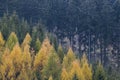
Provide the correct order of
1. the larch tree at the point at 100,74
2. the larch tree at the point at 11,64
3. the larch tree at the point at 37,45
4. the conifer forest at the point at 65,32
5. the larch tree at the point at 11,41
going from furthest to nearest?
the larch tree at the point at 37,45 < the larch tree at the point at 11,41 < the conifer forest at the point at 65,32 < the larch tree at the point at 11,64 < the larch tree at the point at 100,74

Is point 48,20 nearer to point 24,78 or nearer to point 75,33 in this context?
point 75,33

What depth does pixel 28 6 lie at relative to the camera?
83.5 meters

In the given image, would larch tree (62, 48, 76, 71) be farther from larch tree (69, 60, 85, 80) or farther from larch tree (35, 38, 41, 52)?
larch tree (35, 38, 41, 52)

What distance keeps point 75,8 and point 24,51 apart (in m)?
29.6

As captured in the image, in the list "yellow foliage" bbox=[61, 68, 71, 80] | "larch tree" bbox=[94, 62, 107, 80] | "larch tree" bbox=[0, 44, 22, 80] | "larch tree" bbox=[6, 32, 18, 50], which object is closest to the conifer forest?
"larch tree" bbox=[6, 32, 18, 50]

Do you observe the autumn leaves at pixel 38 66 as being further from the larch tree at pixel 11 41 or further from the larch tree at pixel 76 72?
the larch tree at pixel 11 41

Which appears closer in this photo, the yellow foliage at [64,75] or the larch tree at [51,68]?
the yellow foliage at [64,75]

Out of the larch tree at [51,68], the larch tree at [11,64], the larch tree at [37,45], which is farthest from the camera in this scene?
the larch tree at [37,45]

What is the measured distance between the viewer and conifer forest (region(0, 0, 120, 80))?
55281 mm

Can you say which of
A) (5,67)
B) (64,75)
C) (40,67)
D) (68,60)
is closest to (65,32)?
(68,60)

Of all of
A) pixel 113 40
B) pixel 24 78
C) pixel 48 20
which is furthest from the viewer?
pixel 48 20

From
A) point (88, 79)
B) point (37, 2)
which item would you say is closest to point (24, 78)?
point (88, 79)

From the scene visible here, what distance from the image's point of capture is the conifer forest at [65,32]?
55.3 m

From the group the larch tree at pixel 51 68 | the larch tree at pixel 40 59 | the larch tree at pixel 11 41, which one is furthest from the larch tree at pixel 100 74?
the larch tree at pixel 11 41
